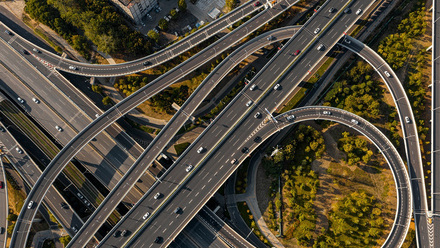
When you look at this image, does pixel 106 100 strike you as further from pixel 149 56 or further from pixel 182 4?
pixel 182 4

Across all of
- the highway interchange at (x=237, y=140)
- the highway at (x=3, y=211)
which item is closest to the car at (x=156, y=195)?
the highway interchange at (x=237, y=140)

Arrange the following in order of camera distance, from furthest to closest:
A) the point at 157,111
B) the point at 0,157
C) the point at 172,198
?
the point at 157,111 < the point at 0,157 < the point at 172,198

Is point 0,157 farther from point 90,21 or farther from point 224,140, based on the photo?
point 224,140

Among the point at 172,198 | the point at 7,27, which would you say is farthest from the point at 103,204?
the point at 7,27

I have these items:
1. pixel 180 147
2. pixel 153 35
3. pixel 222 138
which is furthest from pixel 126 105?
pixel 222 138

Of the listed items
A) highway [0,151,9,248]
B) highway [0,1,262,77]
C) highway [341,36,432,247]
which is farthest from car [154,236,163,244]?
highway [341,36,432,247]

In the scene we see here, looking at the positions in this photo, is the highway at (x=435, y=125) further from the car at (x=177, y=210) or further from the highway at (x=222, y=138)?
the car at (x=177, y=210)

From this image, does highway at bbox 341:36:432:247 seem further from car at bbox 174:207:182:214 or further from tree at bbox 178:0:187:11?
car at bbox 174:207:182:214
